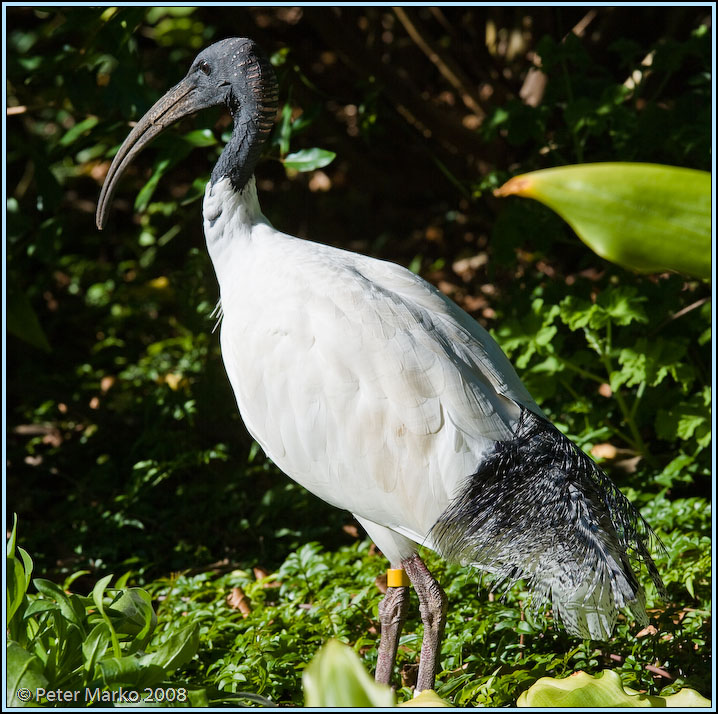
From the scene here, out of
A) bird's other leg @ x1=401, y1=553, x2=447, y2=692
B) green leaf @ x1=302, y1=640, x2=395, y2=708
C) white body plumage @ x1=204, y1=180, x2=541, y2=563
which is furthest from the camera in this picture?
bird's other leg @ x1=401, y1=553, x2=447, y2=692

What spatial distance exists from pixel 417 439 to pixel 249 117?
126cm

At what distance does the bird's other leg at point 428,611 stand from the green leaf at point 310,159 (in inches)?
64.9

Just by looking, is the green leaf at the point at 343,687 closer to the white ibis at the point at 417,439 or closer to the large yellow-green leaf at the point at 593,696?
the large yellow-green leaf at the point at 593,696

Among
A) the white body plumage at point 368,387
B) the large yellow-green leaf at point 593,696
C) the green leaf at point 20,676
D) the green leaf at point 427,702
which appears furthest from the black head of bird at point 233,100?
the large yellow-green leaf at point 593,696

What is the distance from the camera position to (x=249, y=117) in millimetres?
2787

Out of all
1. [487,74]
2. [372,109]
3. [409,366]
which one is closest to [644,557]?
[409,366]

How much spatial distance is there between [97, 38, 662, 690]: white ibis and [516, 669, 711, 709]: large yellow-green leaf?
26cm

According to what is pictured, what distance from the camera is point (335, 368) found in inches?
95.1

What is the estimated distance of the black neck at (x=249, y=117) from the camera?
2.75m

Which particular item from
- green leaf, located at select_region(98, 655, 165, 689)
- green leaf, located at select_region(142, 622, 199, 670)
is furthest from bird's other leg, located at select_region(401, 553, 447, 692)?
green leaf, located at select_region(98, 655, 165, 689)

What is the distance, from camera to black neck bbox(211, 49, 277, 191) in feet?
9.04

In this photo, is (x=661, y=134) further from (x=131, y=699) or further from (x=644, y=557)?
(x=131, y=699)

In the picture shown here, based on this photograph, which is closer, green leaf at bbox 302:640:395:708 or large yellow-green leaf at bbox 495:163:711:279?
large yellow-green leaf at bbox 495:163:711:279

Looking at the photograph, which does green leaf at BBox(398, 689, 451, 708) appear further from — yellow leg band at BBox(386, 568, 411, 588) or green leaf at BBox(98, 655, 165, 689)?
green leaf at BBox(98, 655, 165, 689)
